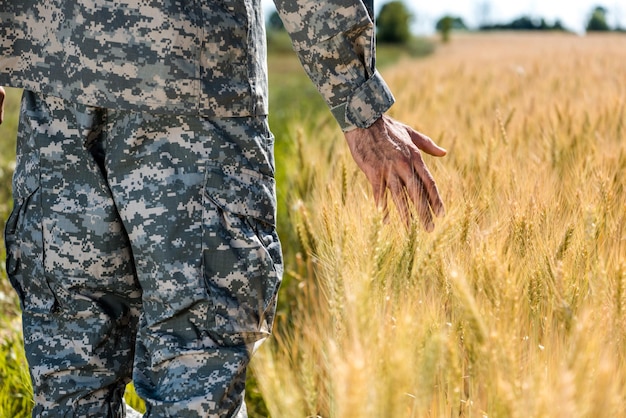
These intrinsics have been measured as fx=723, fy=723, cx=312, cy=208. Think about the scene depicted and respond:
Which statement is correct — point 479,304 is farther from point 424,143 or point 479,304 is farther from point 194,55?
point 194,55

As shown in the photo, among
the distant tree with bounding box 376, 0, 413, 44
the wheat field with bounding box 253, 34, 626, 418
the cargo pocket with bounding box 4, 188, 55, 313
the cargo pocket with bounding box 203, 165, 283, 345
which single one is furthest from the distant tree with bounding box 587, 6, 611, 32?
the cargo pocket with bounding box 4, 188, 55, 313

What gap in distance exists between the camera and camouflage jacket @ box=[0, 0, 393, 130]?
1.43m

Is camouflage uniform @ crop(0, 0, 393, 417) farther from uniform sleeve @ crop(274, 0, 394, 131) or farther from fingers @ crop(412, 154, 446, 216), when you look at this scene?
fingers @ crop(412, 154, 446, 216)

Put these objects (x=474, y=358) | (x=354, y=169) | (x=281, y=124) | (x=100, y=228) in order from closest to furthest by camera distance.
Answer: (x=474, y=358) < (x=100, y=228) < (x=354, y=169) < (x=281, y=124)

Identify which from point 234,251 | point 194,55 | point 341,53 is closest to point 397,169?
point 341,53

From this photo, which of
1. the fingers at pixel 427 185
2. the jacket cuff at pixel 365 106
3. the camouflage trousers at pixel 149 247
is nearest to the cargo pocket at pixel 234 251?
the camouflage trousers at pixel 149 247

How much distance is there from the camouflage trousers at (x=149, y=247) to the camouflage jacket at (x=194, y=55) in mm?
42

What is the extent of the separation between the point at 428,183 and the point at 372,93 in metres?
0.22

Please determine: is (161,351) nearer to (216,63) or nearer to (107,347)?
(107,347)

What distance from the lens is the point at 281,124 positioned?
8461 millimetres

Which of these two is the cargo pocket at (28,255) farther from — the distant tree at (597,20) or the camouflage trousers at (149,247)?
the distant tree at (597,20)

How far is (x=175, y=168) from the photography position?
4.70 ft

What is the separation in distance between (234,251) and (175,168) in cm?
20

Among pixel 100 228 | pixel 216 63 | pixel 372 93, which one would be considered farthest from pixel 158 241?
pixel 372 93
